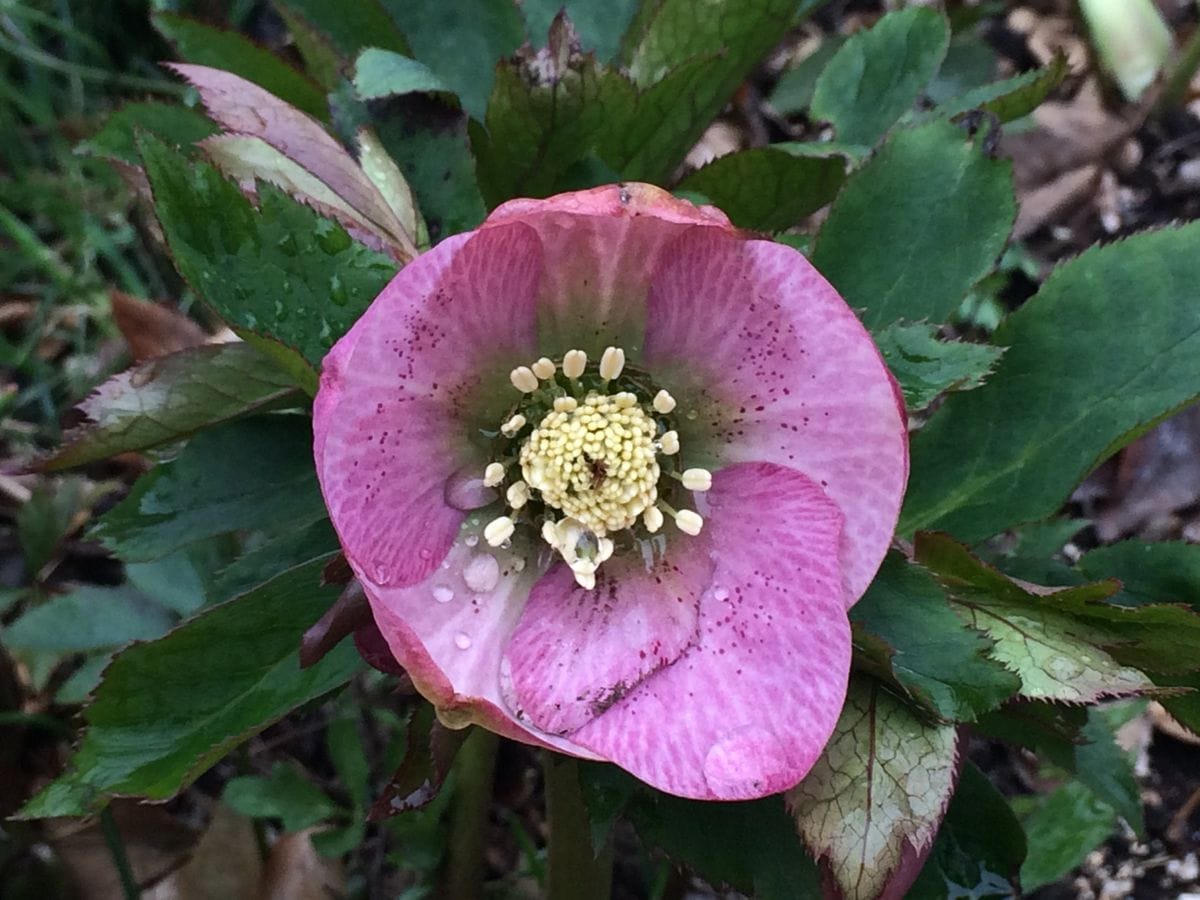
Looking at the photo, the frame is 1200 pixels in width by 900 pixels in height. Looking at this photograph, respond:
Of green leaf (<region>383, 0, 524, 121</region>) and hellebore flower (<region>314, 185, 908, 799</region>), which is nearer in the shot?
hellebore flower (<region>314, 185, 908, 799</region>)

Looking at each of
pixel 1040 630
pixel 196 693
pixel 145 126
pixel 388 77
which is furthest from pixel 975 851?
pixel 145 126

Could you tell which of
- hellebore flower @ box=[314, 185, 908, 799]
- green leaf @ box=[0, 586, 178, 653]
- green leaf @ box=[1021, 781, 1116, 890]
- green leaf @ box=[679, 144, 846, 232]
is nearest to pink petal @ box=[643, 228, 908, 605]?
hellebore flower @ box=[314, 185, 908, 799]

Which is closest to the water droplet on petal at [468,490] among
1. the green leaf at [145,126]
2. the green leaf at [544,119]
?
the green leaf at [544,119]

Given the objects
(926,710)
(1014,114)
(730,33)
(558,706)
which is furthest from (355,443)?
(1014,114)

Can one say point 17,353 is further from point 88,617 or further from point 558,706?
point 558,706

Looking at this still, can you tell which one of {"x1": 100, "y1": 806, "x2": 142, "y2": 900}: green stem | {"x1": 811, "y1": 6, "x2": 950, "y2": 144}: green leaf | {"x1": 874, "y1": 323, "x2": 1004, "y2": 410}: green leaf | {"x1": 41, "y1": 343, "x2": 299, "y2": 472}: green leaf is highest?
{"x1": 811, "y1": 6, "x2": 950, "y2": 144}: green leaf

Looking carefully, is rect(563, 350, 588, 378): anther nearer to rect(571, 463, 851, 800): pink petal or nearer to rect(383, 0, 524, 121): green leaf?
rect(571, 463, 851, 800): pink petal
